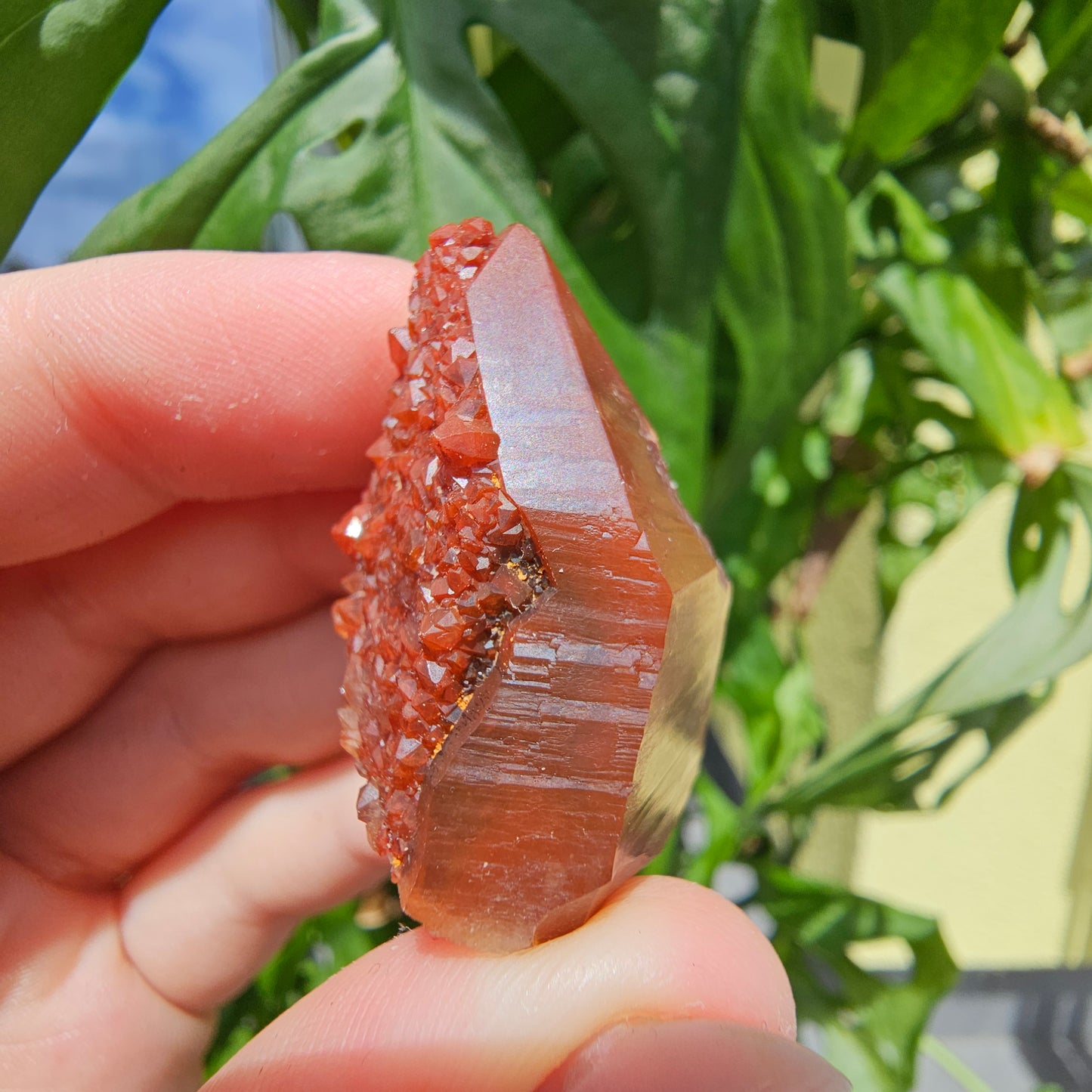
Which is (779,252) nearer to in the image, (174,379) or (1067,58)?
(1067,58)

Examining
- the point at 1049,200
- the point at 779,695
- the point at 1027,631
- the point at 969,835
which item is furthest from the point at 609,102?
the point at 969,835

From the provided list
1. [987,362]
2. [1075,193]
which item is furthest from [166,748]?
[1075,193]

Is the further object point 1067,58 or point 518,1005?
point 1067,58

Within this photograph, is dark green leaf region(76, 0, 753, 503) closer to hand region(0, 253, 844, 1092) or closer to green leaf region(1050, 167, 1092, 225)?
hand region(0, 253, 844, 1092)

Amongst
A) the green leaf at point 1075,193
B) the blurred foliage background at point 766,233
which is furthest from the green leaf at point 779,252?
the green leaf at point 1075,193

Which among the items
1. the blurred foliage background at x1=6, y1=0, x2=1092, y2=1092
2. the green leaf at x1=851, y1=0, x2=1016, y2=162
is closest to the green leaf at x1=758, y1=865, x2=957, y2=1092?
the blurred foliage background at x1=6, y1=0, x2=1092, y2=1092
